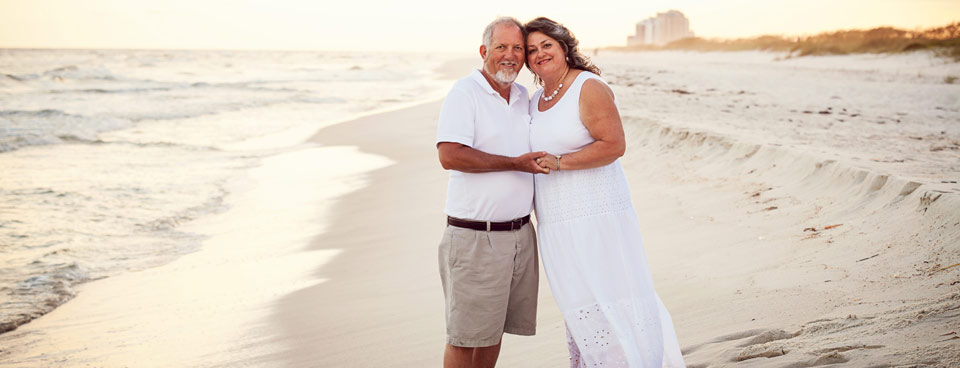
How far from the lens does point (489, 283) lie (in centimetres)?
285

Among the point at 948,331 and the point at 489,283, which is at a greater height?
the point at 489,283

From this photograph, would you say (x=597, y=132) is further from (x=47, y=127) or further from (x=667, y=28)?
(x=667, y=28)

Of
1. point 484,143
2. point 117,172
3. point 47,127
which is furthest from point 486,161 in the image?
point 47,127

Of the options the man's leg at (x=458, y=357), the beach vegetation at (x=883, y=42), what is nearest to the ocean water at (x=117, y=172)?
the man's leg at (x=458, y=357)

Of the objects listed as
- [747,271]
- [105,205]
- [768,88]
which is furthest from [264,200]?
[768,88]

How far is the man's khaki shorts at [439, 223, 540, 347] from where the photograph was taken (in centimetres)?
284

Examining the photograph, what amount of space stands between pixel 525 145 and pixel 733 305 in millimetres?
1686

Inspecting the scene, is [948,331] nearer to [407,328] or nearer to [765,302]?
[765,302]

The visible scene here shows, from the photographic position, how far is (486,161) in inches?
108

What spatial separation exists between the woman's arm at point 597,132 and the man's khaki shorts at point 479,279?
1.28 feet

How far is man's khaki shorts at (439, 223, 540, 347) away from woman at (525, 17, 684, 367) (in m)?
0.17

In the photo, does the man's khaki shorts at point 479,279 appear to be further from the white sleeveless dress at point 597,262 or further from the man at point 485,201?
the white sleeveless dress at point 597,262

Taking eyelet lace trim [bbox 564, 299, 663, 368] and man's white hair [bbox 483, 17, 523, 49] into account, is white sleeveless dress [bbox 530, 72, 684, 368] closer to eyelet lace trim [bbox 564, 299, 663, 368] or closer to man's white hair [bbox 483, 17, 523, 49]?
eyelet lace trim [bbox 564, 299, 663, 368]

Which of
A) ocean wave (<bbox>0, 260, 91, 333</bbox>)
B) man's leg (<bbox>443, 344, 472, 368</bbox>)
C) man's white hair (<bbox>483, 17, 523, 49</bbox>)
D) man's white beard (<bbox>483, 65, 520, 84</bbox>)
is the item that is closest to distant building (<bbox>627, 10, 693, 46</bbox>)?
ocean wave (<bbox>0, 260, 91, 333</bbox>)
